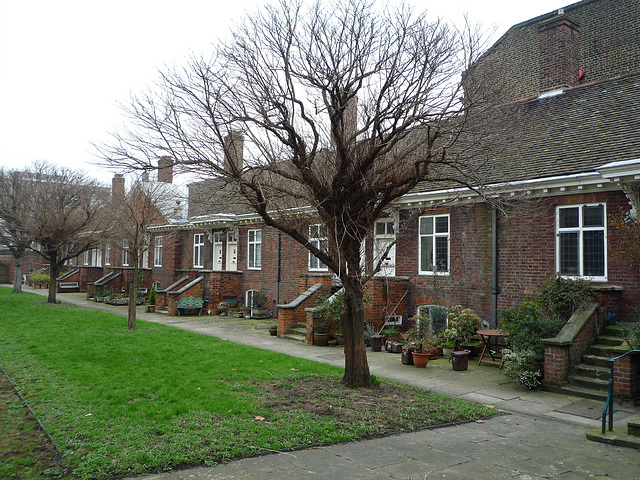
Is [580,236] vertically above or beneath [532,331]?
above

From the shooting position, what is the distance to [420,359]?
11227 mm

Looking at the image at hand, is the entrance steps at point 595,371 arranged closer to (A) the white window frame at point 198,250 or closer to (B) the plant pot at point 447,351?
(B) the plant pot at point 447,351

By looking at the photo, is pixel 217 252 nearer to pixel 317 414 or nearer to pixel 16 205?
pixel 16 205

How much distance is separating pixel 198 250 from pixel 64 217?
6.94 meters

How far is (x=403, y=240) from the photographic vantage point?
15.2m

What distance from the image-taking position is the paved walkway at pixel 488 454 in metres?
4.94

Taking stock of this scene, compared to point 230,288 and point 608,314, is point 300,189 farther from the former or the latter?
point 230,288

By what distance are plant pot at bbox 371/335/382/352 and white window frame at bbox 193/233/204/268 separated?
1462cm

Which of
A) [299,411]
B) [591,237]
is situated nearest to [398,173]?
[299,411]

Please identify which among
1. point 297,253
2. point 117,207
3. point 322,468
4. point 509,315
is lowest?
point 322,468

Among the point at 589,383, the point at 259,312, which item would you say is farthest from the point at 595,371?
the point at 259,312

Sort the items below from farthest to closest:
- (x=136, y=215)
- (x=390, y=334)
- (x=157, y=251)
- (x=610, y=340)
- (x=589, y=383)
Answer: (x=157, y=251) < (x=136, y=215) < (x=390, y=334) < (x=610, y=340) < (x=589, y=383)

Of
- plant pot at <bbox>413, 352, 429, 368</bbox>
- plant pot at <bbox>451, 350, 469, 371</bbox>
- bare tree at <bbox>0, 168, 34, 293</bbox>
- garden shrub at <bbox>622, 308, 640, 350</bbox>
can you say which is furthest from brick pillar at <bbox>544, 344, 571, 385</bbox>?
bare tree at <bbox>0, 168, 34, 293</bbox>

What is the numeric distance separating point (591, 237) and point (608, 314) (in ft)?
6.20
